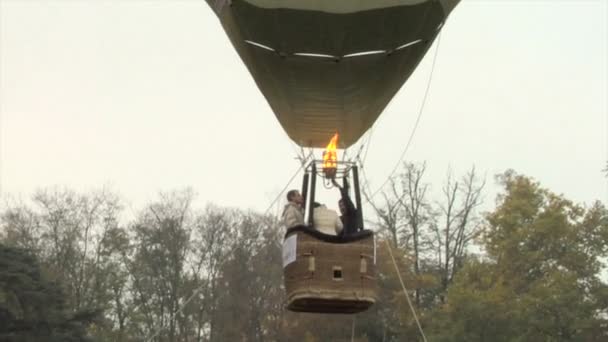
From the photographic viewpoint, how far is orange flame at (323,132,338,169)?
1038 centimetres

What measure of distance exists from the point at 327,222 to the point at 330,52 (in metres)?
1.74

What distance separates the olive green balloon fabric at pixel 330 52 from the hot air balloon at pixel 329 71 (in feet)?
0.04

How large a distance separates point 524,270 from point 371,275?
1669 centimetres

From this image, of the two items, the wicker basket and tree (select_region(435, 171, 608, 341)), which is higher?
tree (select_region(435, 171, 608, 341))

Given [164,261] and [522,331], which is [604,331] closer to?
[522,331]

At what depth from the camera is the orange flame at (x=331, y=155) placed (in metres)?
10.4

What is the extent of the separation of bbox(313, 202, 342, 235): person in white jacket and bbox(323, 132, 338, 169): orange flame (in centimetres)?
79

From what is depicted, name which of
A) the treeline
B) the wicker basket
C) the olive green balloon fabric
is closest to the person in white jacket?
the wicker basket

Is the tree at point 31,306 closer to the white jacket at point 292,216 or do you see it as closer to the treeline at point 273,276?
the treeline at point 273,276

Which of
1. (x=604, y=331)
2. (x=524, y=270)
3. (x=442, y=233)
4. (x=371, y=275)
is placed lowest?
(x=371, y=275)

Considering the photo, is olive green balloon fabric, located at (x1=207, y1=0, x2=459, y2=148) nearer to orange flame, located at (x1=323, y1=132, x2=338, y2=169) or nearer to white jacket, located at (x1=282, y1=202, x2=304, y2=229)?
orange flame, located at (x1=323, y1=132, x2=338, y2=169)

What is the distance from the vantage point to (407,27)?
382 inches

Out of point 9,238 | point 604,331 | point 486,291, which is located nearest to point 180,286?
point 9,238

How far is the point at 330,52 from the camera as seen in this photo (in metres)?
9.76
